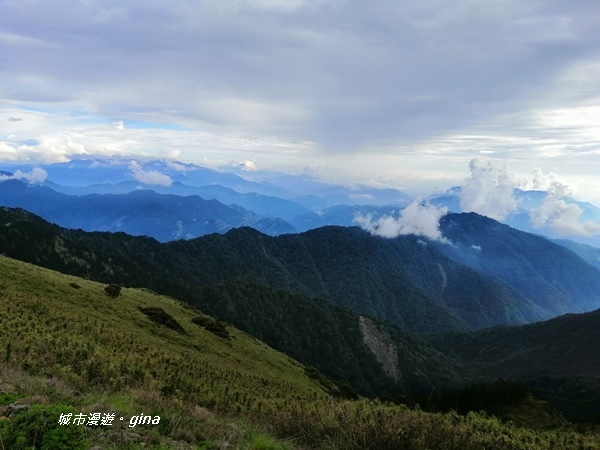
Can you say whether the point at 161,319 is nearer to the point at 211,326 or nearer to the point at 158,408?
the point at 211,326

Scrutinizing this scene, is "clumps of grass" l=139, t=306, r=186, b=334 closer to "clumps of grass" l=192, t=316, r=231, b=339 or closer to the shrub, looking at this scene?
"clumps of grass" l=192, t=316, r=231, b=339

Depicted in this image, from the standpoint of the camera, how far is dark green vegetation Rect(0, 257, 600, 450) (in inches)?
334

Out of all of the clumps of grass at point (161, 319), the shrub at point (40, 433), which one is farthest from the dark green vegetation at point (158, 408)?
the clumps of grass at point (161, 319)

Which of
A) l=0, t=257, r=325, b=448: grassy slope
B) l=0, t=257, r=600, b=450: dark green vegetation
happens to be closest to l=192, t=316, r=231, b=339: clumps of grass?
l=0, t=257, r=325, b=448: grassy slope

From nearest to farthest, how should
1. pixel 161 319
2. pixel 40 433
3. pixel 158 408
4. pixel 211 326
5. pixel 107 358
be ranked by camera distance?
1. pixel 40 433
2. pixel 158 408
3. pixel 107 358
4. pixel 161 319
5. pixel 211 326

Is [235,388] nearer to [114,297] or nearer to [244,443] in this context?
[244,443]

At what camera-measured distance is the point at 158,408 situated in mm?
11258

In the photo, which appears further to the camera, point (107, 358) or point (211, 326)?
point (211, 326)

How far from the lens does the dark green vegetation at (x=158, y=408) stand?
334 inches

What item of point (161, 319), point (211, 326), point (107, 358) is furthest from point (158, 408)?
point (211, 326)

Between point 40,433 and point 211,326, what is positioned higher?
point 40,433

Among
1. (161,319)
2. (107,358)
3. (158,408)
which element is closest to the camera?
(158,408)

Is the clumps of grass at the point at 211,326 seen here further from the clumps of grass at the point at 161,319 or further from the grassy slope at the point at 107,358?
the clumps of grass at the point at 161,319

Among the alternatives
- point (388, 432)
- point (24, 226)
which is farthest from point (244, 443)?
point (24, 226)
